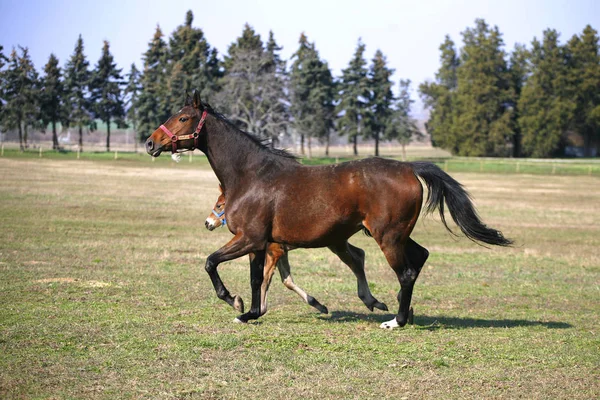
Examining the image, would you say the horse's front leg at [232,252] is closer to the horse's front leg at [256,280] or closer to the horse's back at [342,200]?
the horse's front leg at [256,280]

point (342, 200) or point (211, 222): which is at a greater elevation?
point (342, 200)

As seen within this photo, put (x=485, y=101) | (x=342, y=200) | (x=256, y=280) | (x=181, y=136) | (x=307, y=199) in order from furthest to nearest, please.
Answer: (x=485, y=101), (x=181, y=136), (x=256, y=280), (x=307, y=199), (x=342, y=200)

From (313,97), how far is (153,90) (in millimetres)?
21495

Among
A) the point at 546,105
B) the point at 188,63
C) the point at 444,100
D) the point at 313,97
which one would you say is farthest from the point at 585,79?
the point at 188,63

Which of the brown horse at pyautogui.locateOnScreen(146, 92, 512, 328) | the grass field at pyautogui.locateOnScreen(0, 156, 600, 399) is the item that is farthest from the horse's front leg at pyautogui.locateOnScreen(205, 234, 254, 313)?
the grass field at pyautogui.locateOnScreen(0, 156, 600, 399)

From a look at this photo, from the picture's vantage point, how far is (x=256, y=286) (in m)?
9.49

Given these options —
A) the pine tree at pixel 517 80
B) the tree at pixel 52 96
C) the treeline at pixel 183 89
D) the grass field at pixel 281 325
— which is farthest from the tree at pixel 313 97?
the grass field at pixel 281 325

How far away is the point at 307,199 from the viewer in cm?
934

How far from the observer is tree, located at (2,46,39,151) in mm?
86812

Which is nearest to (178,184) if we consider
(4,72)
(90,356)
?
(90,356)

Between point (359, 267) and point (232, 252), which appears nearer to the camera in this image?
point (232, 252)

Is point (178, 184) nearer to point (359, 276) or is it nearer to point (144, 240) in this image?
point (144, 240)

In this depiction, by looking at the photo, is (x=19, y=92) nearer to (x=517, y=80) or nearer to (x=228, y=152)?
(x=517, y=80)

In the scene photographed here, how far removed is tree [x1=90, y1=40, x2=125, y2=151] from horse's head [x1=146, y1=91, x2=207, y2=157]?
88695 millimetres
